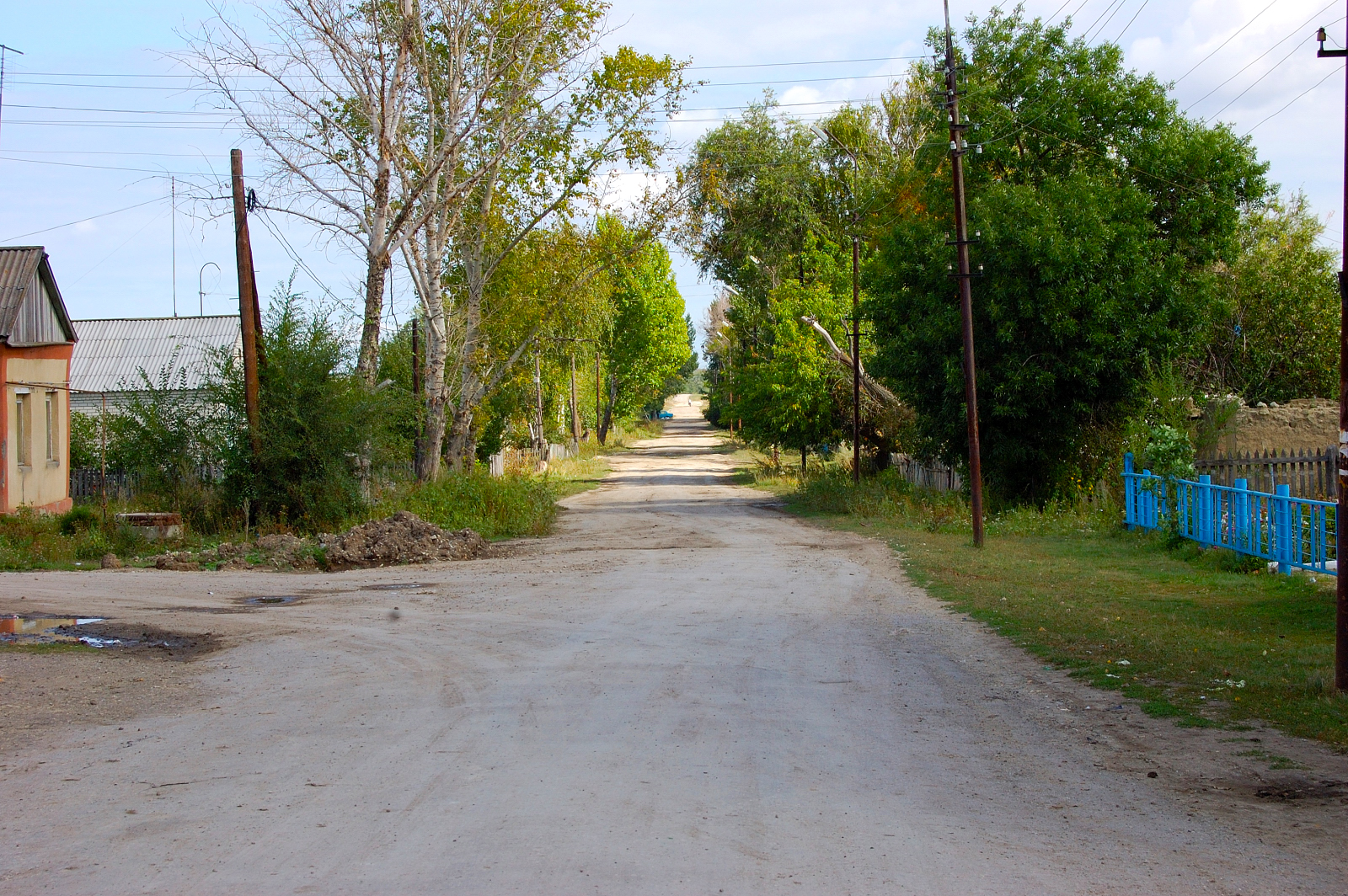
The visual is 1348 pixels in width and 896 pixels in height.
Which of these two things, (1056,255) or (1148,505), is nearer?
(1148,505)

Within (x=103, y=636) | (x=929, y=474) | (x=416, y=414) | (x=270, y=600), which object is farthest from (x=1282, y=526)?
(x=416, y=414)

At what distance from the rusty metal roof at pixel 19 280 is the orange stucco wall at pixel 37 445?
711 mm

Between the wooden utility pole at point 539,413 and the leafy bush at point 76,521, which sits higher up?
the wooden utility pole at point 539,413

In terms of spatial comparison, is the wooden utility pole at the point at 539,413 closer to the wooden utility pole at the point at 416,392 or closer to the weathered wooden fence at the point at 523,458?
the weathered wooden fence at the point at 523,458

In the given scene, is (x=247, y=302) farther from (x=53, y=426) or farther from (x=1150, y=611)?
(x=1150, y=611)

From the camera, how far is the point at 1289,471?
16.7m

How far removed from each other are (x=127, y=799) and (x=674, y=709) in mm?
3509

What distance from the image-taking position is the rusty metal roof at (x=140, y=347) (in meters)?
39.0

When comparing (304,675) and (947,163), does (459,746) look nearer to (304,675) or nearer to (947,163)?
(304,675)

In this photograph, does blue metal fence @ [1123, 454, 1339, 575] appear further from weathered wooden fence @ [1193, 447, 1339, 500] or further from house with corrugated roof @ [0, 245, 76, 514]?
house with corrugated roof @ [0, 245, 76, 514]

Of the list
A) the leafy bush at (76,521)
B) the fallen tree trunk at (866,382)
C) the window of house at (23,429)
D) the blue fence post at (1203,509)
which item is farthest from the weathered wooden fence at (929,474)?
the window of house at (23,429)

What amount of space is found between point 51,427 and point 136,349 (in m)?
15.4

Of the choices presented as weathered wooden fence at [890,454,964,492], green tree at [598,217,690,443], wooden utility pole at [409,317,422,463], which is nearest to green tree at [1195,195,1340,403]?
weathered wooden fence at [890,454,964,492]

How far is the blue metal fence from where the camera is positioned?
13.2 metres
